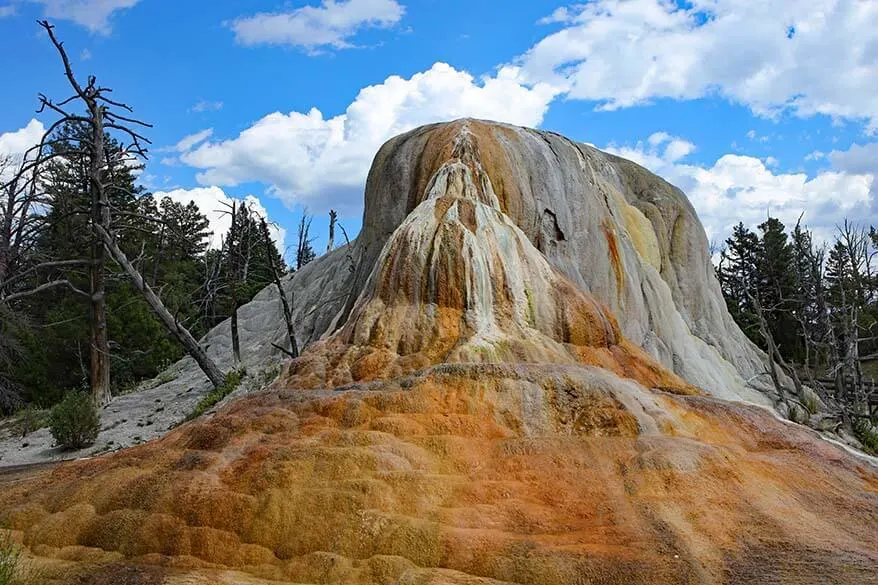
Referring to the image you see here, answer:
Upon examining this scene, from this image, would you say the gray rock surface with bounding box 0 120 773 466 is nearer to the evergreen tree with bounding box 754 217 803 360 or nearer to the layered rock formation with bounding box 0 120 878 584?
the layered rock formation with bounding box 0 120 878 584

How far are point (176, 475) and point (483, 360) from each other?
4.10 meters

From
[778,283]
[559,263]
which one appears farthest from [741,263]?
[559,263]

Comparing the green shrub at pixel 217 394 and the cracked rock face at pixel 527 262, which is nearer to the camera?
the cracked rock face at pixel 527 262

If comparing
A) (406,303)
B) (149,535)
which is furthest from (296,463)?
(406,303)

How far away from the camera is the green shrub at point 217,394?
16.5 meters

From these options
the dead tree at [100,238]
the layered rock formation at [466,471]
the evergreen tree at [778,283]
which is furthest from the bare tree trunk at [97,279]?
the evergreen tree at [778,283]

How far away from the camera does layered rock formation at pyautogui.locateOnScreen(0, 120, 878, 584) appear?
A: 585cm

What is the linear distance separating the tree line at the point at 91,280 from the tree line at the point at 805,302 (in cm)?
1596

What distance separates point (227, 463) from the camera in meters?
7.22

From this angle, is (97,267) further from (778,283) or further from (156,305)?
(778,283)

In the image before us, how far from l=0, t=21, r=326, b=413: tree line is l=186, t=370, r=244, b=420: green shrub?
29cm

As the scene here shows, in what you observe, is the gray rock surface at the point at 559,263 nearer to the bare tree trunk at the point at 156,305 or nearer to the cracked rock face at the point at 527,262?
the cracked rock face at the point at 527,262

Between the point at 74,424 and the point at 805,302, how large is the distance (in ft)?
74.4

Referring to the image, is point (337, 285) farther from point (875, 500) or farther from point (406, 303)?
point (875, 500)
